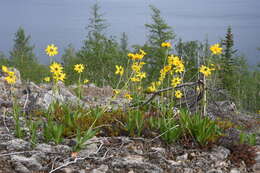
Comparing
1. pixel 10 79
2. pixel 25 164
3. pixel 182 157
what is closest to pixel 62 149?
pixel 25 164

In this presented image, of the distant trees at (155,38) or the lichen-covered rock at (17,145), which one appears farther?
the distant trees at (155,38)

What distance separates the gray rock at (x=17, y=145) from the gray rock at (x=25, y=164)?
0.84 feet

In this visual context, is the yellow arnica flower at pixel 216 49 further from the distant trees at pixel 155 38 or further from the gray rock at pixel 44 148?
the distant trees at pixel 155 38

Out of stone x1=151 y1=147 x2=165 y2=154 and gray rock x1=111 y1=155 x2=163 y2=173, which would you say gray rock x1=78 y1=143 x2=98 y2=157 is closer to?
gray rock x1=111 y1=155 x2=163 y2=173

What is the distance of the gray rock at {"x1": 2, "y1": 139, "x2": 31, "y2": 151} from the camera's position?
350cm

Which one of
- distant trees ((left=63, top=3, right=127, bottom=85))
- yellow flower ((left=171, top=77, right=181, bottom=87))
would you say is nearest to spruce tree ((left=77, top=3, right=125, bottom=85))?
distant trees ((left=63, top=3, right=127, bottom=85))

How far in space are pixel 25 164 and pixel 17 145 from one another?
47 centimetres

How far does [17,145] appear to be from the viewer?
3.55m

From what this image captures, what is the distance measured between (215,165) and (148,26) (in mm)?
29298

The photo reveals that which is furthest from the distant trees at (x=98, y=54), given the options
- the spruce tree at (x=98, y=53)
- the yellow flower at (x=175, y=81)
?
the yellow flower at (x=175, y=81)

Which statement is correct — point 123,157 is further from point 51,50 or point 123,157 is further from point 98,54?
point 98,54

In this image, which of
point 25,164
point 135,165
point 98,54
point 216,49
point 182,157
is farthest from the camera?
point 98,54

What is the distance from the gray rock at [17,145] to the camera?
3.50 metres

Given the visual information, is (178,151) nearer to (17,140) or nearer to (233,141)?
(233,141)
